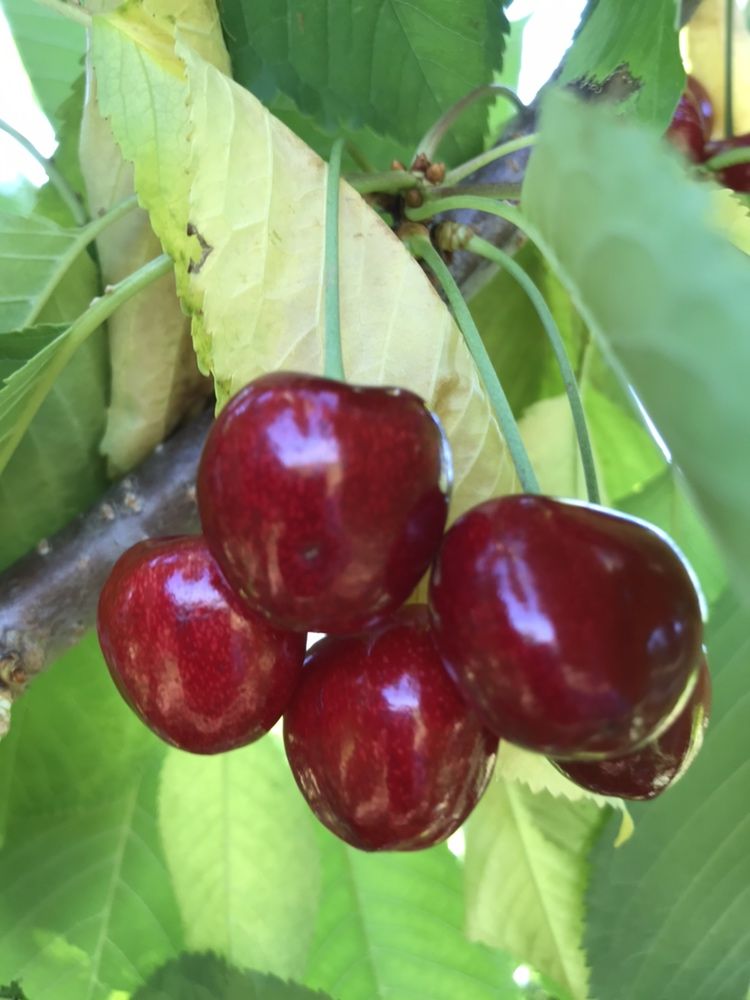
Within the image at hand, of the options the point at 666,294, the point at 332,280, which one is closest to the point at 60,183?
the point at 332,280

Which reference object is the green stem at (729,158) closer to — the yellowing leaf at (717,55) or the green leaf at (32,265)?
the yellowing leaf at (717,55)

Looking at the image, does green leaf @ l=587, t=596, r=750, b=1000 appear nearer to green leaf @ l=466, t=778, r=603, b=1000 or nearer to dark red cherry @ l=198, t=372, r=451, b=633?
green leaf @ l=466, t=778, r=603, b=1000

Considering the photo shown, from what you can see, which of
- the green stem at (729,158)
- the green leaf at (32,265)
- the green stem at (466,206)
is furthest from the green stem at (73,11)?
the green stem at (729,158)

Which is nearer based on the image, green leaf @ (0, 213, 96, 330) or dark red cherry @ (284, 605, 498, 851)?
dark red cherry @ (284, 605, 498, 851)

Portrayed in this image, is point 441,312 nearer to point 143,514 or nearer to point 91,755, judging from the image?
point 143,514

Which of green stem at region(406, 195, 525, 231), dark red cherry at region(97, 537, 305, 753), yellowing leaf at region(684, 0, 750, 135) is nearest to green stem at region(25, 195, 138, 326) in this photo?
green stem at region(406, 195, 525, 231)

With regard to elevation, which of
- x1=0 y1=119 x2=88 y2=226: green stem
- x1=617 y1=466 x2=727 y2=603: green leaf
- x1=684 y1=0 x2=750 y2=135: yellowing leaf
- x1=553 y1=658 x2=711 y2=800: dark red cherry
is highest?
x1=684 y1=0 x2=750 y2=135: yellowing leaf

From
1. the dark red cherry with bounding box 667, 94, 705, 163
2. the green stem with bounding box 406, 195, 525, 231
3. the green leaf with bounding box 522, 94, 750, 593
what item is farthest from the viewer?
the dark red cherry with bounding box 667, 94, 705, 163

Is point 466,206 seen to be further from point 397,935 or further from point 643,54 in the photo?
point 397,935
